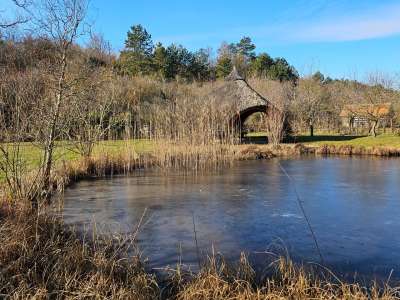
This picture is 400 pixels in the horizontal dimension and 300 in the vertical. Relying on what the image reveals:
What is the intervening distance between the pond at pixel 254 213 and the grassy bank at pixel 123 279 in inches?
23.1

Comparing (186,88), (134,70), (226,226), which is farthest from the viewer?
(134,70)

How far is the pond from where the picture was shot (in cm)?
543

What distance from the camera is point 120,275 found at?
14.2 feet

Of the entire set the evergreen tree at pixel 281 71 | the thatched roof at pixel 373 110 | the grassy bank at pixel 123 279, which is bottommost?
the grassy bank at pixel 123 279

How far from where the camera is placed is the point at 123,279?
14.1 ft

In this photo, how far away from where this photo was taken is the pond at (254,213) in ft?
17.8

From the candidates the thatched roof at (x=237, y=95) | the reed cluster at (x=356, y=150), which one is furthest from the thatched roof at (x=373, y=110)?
the thatched roof at (x=237, y=95)

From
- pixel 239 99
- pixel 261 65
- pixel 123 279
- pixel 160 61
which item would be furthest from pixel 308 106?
pixel 123 279

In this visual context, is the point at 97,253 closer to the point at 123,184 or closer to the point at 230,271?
the point at 230,271

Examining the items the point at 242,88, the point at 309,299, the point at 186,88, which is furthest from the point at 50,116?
the point at 186,88

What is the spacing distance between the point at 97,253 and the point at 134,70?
33011mm

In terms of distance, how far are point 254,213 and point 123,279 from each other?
3.51 meters

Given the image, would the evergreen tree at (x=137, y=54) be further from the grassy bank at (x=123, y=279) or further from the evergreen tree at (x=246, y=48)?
the grassy bank at (x=123, y=279)

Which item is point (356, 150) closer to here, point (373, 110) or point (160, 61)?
point (373, 110)
